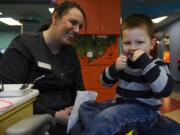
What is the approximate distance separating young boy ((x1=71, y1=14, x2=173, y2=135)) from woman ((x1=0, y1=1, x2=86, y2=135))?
1.27ft

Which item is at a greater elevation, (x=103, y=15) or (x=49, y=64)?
(x=103, y=15)

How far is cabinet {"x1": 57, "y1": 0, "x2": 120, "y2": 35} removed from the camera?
486 centimetres

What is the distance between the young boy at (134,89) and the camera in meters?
1.21

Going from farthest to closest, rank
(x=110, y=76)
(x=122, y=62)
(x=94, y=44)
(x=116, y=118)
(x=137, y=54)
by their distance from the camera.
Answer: (x=94, y=44) → (x=110, y=76) → (x=122, y=62) → (x=137, y=54) → (x=116, y=118)

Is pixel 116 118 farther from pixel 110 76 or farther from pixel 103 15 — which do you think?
pixel 103 15

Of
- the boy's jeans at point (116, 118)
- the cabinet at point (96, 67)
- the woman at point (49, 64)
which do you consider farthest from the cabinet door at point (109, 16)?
the boy's jeans at point (116, 118)

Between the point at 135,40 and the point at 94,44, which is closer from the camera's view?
the point at 135,40

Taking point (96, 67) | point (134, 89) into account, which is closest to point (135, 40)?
point (134, 89)

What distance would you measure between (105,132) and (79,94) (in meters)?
0.38

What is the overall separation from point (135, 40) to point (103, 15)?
138 inches

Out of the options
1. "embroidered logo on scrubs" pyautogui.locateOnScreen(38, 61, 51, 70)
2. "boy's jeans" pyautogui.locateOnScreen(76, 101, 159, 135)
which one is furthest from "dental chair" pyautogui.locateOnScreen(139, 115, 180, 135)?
"embroidered logo on scrubs" pyautogui.locateOnScreen(38, 61, 51, 70)

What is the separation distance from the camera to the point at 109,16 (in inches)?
192

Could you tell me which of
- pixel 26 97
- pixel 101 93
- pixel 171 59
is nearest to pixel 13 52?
pixel 26 97

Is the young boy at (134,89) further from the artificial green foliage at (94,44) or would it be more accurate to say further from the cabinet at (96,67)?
the artificial green foliage at (94,44)
